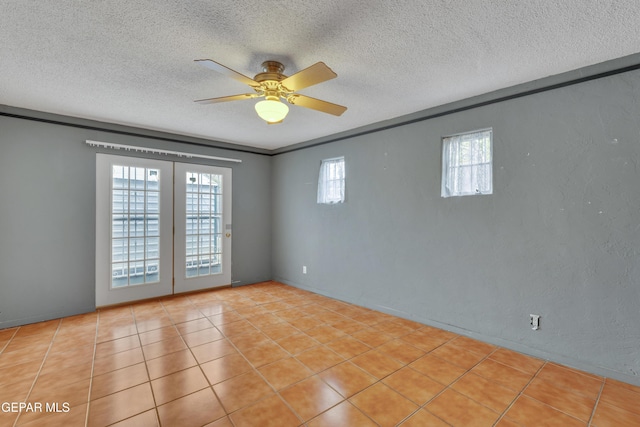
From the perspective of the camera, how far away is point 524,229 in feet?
8.61

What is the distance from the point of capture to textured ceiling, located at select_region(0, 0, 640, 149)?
1659 millimetres

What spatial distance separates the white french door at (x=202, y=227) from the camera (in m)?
4.39

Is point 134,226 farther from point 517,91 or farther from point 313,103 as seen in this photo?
point 517,91

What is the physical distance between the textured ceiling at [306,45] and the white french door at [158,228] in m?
1.22

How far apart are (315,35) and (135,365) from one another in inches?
113

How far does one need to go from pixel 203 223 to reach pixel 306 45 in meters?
3.44

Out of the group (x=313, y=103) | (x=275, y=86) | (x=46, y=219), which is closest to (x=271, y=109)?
(x=275, y=86)

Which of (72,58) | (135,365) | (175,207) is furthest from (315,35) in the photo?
(175,207)

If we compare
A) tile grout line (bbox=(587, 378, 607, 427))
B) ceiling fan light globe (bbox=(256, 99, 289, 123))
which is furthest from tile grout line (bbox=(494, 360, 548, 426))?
ceiling fan light globe (bbox=(256, 99, 289, 123))

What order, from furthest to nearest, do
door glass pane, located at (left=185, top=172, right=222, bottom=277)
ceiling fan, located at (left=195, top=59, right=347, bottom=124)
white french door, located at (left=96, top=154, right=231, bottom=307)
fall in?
door glass pane, located at (left=185, top=172, right=222, bottom=277) < white french door, located at (left=96, top=154, right=231, bottom=307) < ceiling fan, located at (left=195, top=59, right=347, bottom=124)

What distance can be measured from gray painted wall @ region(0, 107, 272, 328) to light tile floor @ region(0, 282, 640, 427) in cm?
33

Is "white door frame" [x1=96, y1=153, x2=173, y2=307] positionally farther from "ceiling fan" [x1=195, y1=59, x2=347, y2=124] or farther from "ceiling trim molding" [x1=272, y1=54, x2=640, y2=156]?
"ceiling trim molding" [x1=272, y1=54, x2=640, y2=156]

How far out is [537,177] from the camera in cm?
255

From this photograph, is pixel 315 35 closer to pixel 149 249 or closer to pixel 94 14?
pixel 94 14
